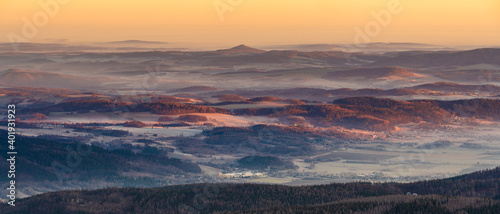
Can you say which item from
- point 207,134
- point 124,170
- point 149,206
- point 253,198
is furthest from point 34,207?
point 207,134

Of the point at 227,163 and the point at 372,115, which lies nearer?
the point at 227,163

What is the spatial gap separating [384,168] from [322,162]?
26.0ft

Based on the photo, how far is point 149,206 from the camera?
136 ft

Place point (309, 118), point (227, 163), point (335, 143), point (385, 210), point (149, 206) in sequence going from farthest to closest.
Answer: point (309, 118) → point (335, 143) → point (227, 163) → point (149, 206) → point (385, 210)

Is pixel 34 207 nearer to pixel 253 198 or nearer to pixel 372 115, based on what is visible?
pixel 253 198

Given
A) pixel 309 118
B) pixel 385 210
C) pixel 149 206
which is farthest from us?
pixel 309 118

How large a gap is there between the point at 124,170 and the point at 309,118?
59.6 m

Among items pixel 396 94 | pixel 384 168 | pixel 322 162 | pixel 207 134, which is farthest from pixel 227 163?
pixel 396 94

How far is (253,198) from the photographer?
4281 centimetres

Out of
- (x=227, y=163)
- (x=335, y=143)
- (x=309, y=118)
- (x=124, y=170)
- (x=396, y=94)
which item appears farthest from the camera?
(x=396, y=94)

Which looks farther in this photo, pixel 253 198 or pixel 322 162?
pixel 322 162

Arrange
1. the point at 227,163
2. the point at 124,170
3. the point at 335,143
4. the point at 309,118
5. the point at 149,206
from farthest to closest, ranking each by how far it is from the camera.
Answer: the point at 309,118 → the point at 335,143 → the point at 227,163 → the point at 124,170 → the point at 149,206

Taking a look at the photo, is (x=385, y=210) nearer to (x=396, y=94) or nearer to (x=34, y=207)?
(x=34, y=207)

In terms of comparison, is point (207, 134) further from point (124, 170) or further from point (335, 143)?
point (124, 170)
